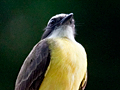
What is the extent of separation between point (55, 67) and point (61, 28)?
16.9 inches

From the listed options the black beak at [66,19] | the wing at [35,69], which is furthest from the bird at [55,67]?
the black beak at [66,19]

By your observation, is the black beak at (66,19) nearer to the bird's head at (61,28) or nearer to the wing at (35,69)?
the bird's head at (61,28)

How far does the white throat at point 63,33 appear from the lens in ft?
9.36

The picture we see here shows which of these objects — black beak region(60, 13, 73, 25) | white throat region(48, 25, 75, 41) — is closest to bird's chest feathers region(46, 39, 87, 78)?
white throat region(48, 25, 75, 41)

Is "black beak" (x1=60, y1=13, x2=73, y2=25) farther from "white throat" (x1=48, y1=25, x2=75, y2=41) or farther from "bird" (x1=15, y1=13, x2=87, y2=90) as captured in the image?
"bird" (x1=15, y1=13, x2=87, y2=90)

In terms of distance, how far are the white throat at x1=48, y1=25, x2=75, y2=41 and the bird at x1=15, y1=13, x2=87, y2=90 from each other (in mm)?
45

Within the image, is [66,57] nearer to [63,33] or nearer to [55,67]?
[55,67]

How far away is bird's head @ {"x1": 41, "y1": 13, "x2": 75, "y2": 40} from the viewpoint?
9.43 feet

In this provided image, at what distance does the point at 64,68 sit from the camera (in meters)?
2.56

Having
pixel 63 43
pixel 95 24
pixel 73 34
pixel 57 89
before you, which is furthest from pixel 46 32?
pixel 95 24

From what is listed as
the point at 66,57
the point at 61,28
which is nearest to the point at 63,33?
the point at 61,28

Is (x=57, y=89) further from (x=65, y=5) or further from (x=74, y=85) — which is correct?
(x=65, y=5)

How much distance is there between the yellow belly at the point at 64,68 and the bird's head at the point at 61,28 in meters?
0.19

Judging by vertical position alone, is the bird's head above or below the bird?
above
